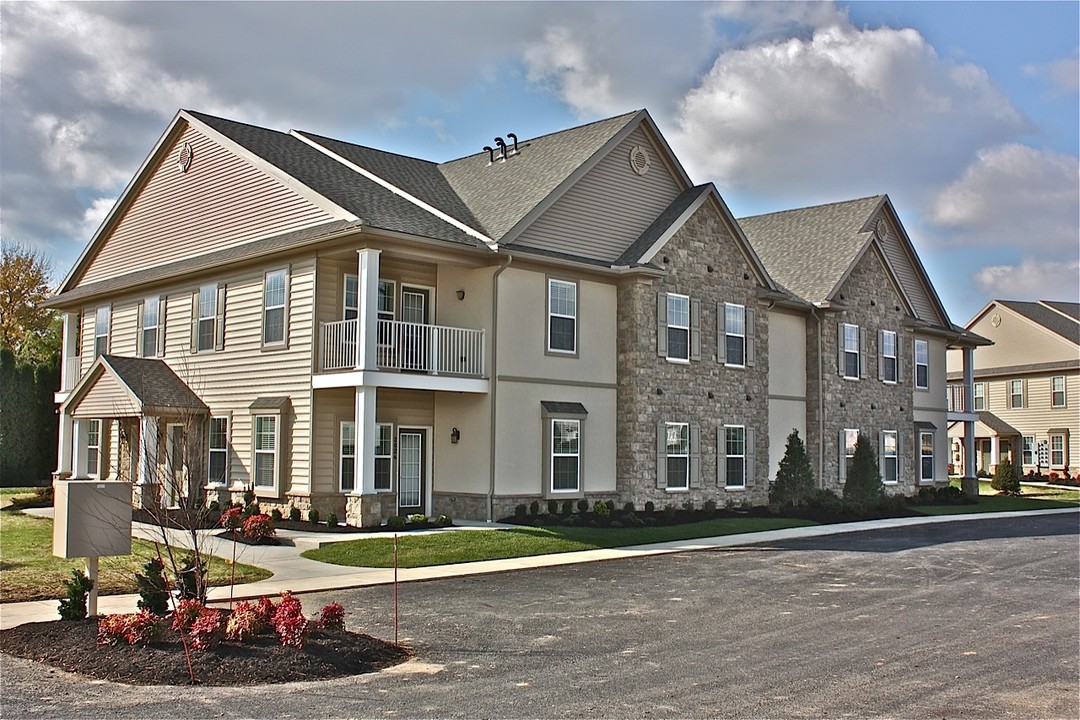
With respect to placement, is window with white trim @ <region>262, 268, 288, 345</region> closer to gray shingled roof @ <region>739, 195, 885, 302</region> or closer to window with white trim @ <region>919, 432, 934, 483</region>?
gray shingled roof @ <region>739, 195, 885, 302</region>

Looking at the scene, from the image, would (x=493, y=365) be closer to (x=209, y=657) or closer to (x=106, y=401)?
(x=106, y=401)

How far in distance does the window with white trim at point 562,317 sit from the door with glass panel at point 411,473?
3.88 meters

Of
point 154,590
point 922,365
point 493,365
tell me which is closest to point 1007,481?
point 922,365

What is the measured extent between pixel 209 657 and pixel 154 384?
17359 millimetres

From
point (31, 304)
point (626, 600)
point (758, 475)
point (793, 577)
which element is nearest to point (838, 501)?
point (758, 475)

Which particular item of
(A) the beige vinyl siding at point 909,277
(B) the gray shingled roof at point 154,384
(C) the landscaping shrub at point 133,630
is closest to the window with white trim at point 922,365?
(A) the beige vinyl siding at point 909,277

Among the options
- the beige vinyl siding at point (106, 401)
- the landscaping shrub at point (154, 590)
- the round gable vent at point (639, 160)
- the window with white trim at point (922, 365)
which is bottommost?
the landscaping shrub at point (154, 590)

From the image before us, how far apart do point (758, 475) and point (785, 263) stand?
9441mm

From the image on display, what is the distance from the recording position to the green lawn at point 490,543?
17.2 m

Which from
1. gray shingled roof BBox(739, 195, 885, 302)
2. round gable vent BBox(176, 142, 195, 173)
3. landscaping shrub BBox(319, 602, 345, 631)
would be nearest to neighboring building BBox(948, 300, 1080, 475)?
gray shingled roof BBox(739, 195, 885, 302)

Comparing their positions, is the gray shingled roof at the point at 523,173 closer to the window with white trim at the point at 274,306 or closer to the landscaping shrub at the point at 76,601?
the window with white trim at the point at 274,306

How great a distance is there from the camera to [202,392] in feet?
84.6

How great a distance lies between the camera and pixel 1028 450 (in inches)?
2072

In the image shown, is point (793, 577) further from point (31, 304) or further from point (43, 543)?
point (31, 304)
